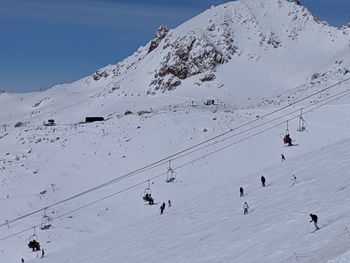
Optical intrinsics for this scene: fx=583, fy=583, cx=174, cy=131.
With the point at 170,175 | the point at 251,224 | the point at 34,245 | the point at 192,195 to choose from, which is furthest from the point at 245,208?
the point at 170,175

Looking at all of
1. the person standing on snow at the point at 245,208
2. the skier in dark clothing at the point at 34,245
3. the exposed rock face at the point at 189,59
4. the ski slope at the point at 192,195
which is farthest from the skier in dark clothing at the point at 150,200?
the exposed rock face at the point at 189,59

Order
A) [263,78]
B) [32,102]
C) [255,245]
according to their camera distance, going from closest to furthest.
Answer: [255,245] → [263,78] → [32,102]

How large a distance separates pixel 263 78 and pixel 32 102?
1783 inches

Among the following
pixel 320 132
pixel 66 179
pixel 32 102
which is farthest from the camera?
pixel 32 102

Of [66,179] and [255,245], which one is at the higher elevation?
[66,179]

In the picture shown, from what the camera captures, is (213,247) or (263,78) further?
(263,78)

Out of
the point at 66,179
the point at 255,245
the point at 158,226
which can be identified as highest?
the point at 66,179

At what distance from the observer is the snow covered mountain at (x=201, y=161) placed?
16578mm

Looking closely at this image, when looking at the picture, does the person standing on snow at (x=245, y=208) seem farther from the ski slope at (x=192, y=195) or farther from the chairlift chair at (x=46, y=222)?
the chairlift chair at (x=46, y=222)

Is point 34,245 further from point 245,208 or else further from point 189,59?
point 189,59

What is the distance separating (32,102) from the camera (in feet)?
344

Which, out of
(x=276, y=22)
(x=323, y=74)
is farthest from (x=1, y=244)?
(x=276, y=22)

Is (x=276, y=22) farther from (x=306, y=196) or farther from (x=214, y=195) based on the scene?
(x=306, y=196)

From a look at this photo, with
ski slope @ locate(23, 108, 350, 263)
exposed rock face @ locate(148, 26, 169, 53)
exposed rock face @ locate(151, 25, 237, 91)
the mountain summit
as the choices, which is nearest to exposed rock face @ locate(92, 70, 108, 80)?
the mountain summit
